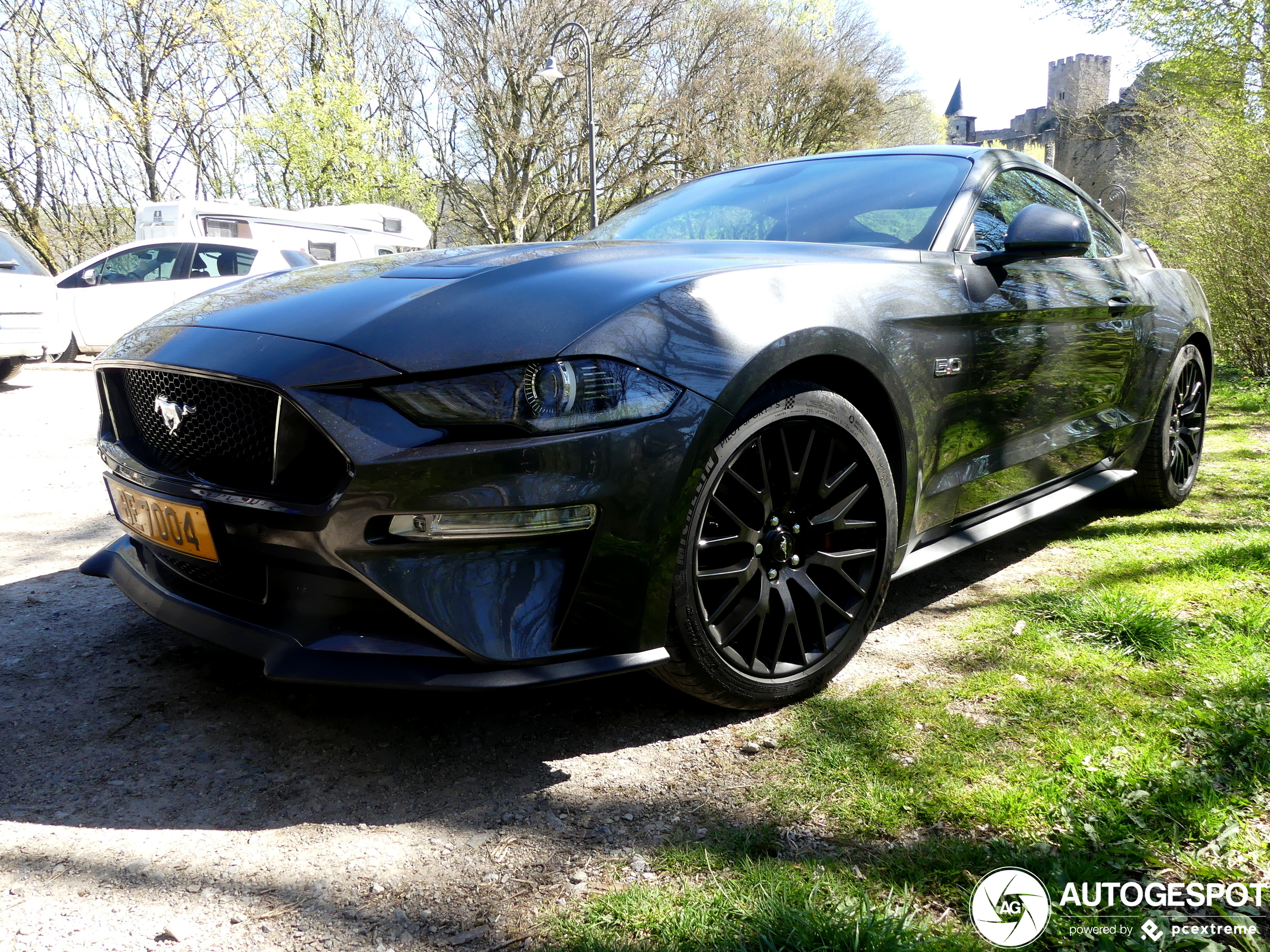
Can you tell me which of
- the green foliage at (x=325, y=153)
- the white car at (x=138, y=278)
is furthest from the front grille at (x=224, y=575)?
the green foliage at (x=325, y=153)

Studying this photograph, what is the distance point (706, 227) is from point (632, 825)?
205 cm

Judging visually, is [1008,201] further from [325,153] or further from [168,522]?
[325,153]

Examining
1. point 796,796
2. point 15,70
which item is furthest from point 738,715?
point 15,70

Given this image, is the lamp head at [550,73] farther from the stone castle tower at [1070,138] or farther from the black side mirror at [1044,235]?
the black side mirror at [1044,235]

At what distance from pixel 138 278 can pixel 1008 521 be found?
1211 cm

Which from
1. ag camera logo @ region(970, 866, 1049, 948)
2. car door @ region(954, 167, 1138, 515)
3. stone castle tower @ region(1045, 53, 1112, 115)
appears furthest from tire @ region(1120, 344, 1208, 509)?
stone castle tower @ region(1045, 53, 1112, 115)

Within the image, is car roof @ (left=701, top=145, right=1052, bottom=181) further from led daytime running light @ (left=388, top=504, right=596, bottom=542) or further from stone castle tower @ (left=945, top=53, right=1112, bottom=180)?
stone castle tower @ (left=945, top=53, right=1112, bottom=180)

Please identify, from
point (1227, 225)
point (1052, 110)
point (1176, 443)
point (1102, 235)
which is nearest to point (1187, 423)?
point (1176, 443)

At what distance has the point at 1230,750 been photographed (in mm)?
1960

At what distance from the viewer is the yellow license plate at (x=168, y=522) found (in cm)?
188

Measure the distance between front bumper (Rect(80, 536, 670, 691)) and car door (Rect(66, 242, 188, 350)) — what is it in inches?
447

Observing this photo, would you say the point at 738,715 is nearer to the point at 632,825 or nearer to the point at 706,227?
the point at 632,825

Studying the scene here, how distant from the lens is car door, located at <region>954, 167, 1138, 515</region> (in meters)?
2.67

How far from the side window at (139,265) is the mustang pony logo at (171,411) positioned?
11398 millimetres
